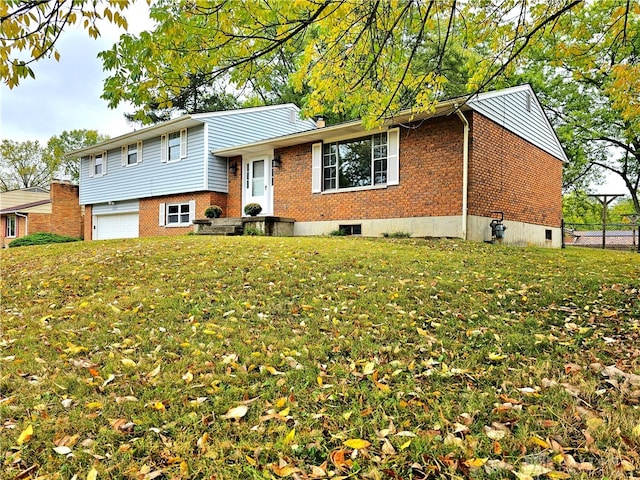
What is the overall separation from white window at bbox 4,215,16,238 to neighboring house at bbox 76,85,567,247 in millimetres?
11755

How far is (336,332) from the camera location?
12.7 ft

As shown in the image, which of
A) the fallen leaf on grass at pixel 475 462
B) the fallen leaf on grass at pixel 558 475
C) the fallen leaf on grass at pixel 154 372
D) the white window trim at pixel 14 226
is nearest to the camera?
the fallen leaf on grass at pixel 558 475

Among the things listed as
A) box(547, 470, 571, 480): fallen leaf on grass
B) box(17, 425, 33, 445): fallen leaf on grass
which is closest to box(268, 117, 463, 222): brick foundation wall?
box(547, 470, 571, 480): fallen leaf on grass

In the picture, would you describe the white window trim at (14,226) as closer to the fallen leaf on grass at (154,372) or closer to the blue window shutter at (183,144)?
the blue window shutter at (183,144)

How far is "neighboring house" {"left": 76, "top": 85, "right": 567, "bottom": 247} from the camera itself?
10.8m

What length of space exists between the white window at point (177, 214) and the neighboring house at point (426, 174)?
7.32 feet

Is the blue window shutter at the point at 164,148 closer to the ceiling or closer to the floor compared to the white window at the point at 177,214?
closer to the ceiling

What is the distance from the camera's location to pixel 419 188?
1117 centimetres

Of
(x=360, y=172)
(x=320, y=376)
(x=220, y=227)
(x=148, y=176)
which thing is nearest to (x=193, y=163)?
(x=148, y=176)

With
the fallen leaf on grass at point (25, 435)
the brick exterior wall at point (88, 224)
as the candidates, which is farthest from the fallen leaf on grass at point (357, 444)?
the brick exterior wall at point (88, 224)

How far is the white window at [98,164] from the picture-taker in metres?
20.2

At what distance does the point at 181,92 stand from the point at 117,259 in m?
3.81

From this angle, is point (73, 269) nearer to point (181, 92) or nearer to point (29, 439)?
point (181, 92)

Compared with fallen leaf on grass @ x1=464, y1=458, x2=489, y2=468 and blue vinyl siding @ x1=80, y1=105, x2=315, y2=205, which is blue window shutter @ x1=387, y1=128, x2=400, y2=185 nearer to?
blue vinyl siding @ x1=80, y1=105, x2=315, y2=205
